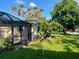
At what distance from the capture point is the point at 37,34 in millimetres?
33750

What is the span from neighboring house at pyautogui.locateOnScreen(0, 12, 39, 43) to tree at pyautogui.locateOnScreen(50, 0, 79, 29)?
92.2ft

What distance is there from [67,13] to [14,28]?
33.1m

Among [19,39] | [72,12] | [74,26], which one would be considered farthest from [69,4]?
[19,39]

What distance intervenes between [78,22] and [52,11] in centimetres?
774

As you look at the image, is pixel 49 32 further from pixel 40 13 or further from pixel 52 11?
pixel 40 13

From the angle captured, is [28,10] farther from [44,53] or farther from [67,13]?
[44,53]

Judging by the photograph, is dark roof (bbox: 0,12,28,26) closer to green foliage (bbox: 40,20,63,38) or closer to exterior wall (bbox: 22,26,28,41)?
exterior wall (bbox: 22,26,28,41)

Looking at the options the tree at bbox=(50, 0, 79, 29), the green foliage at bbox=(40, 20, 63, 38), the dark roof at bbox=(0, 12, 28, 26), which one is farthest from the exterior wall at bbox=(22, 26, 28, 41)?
the tree at bbox=(50, 0, 79, 29)

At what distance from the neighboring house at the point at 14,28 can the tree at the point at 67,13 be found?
1106 inches

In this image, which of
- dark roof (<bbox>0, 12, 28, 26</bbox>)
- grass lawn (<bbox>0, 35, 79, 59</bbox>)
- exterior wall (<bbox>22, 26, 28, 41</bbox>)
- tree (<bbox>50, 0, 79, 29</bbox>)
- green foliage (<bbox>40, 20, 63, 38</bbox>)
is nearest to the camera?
grass lawn (<bbox>0, 35, 79, 59</bbox>)

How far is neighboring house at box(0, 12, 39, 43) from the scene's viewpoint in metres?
22.2

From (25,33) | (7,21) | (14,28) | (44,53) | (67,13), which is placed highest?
(67,13)

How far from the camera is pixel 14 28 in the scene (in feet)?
80.5

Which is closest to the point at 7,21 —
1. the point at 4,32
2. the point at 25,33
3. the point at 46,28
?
the point at 4,32
